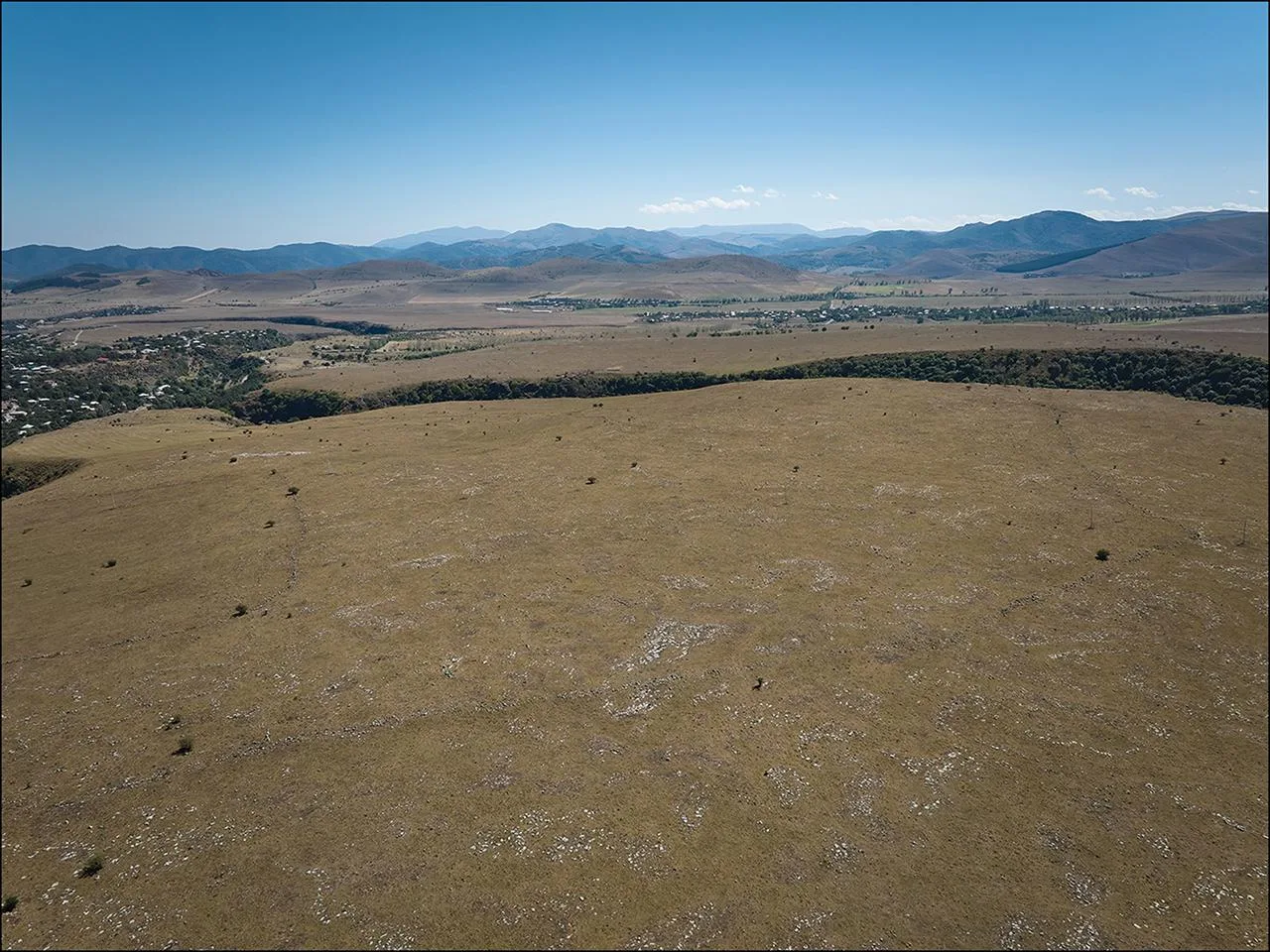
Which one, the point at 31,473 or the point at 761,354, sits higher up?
the point at 761,354

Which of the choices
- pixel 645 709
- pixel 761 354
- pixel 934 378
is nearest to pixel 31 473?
pixel 645 709

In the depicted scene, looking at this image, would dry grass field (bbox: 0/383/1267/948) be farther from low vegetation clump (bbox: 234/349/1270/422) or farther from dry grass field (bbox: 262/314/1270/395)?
dry grass field (bbox: 262/314/1270/395)

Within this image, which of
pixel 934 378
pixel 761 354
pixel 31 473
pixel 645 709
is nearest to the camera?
pixel 645 709

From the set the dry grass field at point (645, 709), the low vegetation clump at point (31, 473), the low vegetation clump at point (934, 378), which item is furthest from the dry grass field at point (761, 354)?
the dry grass field at point (645, 709)

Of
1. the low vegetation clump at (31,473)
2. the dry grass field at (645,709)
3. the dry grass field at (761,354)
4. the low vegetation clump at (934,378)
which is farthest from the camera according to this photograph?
the dry grass field at (761,354)

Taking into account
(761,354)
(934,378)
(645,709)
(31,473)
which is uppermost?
(761,354)

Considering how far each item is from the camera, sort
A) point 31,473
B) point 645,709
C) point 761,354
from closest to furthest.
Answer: point 645,709 → point 31,473 → point 761,354

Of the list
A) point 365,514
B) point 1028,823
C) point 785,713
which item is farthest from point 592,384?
point 1028,823

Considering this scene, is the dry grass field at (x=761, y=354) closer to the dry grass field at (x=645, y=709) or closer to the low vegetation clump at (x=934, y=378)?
the low vegetation clump at (x=934, y=378)

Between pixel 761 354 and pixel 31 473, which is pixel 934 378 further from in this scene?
pixel 31 473
